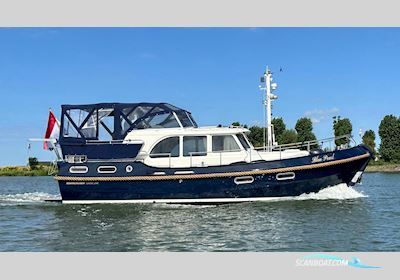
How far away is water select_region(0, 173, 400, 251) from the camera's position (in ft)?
36.3

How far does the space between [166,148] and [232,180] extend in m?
2.78

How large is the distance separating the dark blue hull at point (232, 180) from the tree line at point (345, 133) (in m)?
32.1

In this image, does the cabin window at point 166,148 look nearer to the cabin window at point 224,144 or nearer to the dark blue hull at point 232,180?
the dark blue hull at point 232,180

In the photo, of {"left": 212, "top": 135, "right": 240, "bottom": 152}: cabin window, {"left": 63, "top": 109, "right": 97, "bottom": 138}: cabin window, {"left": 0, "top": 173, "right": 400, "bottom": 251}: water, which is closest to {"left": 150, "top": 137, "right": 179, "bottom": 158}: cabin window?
{"left": 212, "top": 135, "right": 240, "bottom": 152}: cabin window

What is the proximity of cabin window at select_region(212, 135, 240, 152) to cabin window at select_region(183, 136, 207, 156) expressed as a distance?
0.37 metres

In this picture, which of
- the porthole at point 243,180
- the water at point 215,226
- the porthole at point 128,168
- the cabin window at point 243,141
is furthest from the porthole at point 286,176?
the porthole at point 128,168

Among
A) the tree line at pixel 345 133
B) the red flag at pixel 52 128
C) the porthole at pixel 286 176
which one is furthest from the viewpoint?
the tree line at pixel 345 133

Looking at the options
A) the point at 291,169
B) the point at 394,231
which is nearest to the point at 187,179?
the point at 291,169

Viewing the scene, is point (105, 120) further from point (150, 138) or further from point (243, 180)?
point (243, 180)

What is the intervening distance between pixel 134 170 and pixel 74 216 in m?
2.76

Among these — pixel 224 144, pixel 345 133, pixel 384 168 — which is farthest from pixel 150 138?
pixel 384 168

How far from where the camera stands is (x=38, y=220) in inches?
612

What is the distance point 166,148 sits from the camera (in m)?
18.0

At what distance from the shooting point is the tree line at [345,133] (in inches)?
2095
